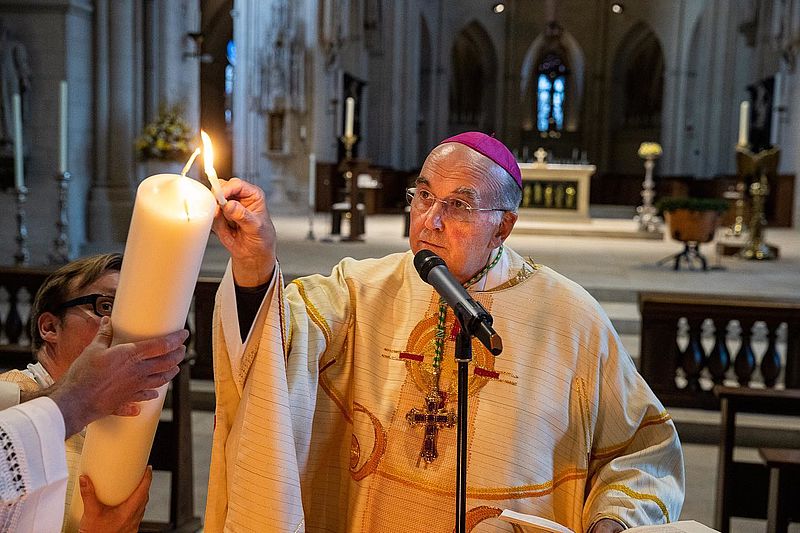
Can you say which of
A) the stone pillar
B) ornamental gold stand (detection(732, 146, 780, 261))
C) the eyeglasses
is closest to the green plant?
ornamental gold stand (detection(732, 146, 780, 261))

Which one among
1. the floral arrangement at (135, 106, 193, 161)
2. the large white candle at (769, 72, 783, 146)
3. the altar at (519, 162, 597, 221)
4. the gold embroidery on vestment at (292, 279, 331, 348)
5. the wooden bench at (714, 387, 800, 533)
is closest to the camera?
the gold embroidery on vestment at (292, 279, 331, 348)

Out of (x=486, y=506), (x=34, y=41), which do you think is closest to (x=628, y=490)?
(x=486, y=506)

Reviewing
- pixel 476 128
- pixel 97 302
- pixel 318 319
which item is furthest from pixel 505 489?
pixel 476 128

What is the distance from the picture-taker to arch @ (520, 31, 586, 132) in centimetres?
2706

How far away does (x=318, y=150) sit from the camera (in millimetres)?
17375

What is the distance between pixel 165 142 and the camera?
9.77 metres

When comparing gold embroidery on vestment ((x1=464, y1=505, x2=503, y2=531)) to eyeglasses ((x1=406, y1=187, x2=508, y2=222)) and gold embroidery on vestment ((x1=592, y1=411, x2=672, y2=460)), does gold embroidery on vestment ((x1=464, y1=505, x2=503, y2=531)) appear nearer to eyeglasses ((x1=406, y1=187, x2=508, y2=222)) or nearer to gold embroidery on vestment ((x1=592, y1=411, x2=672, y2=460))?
gold embroidery on vestment ((x1=592, y1=411, x2=672, y2=460))

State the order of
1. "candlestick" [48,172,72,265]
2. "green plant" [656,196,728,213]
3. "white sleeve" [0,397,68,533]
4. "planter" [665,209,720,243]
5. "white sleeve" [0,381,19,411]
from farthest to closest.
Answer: "planter" [665,209,720,243] < "green plant" [656,196,728,213] < "candlestick" [48,172,72,265] < "white sleeve" [0,381,19,411] < "white sleeve" [0,397,68,533]

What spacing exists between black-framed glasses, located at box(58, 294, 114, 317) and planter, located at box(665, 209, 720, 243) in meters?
8.39

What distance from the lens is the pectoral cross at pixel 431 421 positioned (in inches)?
81.7

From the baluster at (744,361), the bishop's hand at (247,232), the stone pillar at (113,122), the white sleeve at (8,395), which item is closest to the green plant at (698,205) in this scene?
the baluster at (744,361)

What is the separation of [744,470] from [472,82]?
998 inches

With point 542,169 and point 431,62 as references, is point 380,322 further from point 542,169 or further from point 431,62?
point 431,62

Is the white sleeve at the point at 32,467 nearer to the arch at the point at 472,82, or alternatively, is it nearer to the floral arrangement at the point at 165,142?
the floral arrangement at the point at 165,142
